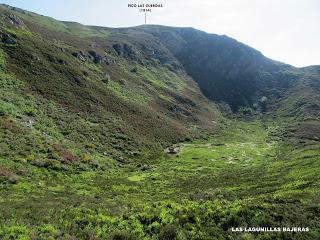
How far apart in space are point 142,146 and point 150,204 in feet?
140

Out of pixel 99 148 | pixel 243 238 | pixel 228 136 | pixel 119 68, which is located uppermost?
pixel 119 68

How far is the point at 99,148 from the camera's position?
6181 centimetres

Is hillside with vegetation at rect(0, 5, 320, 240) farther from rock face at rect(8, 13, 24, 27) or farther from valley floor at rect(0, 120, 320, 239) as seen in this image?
rock face at rect(8, 13, 24, 27)

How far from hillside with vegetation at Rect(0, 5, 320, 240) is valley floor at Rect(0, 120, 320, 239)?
12 cm

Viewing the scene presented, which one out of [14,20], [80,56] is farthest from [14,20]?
[80,56]

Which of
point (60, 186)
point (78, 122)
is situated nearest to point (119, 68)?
point (78, 122)

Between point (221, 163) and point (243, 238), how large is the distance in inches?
1837

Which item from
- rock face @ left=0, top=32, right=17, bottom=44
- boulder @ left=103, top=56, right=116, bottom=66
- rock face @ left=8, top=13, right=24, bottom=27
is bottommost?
boulder @ left=103, top=56, right=116, bottom=66

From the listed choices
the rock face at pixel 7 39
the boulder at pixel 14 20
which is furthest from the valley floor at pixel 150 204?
the boulder at pixel 14 20

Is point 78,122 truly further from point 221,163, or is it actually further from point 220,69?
point 220,69

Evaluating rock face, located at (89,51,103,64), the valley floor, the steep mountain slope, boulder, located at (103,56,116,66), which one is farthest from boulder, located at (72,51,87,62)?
the valley floor

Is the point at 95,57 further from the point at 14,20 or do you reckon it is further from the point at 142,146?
the point at 142,146

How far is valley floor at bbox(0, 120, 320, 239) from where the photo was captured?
68.0ft

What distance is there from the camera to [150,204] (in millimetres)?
29812
